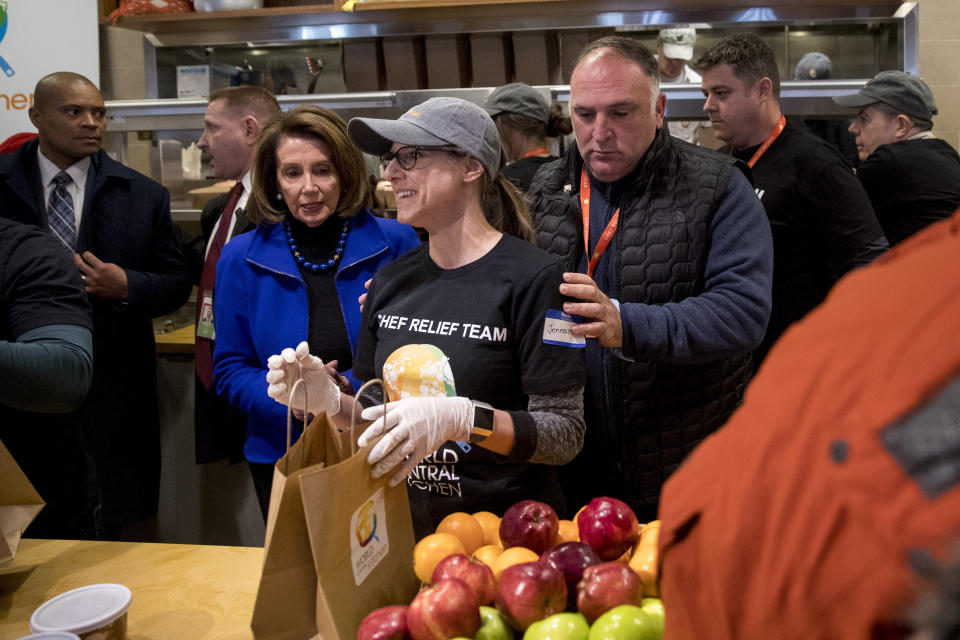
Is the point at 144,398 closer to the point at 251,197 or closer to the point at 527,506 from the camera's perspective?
the point at 251,197

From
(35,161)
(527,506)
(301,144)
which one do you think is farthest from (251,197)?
(35,161)

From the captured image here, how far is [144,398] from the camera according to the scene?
11.9 feet

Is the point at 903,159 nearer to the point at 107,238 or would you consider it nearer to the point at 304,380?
the point at 304,380

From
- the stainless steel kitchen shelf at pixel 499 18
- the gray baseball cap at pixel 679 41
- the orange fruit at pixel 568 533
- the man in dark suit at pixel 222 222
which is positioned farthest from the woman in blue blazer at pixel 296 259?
the gray baseball cap at pixel 679 41

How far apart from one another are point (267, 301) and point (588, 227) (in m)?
0.89

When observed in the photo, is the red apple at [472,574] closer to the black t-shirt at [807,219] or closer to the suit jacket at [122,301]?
the black t-shirt at [807,219]

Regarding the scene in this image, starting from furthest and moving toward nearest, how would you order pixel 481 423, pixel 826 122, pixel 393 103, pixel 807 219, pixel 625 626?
1. pixel 826 122
2. pixel 393 103
3. pixel 807 219
4. pixel 481 423
5. pixel 625 626

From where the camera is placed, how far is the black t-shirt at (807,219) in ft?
8.94

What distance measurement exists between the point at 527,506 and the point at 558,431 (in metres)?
0.27

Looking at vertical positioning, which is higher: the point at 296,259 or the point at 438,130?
the point at 438,130

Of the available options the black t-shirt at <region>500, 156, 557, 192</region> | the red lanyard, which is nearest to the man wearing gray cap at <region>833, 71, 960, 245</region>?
the red lanyard

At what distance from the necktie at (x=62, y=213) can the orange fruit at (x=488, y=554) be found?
2768 mm

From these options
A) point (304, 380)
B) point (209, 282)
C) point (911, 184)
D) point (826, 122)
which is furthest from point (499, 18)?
point (304, 380)

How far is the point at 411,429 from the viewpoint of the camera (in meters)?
1.33
